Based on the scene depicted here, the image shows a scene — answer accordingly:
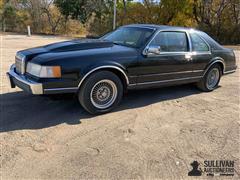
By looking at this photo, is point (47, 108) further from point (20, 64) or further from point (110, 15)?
point (110, 15)

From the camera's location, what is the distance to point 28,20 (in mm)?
31422

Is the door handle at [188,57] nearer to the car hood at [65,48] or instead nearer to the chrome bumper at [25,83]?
the car hood at [65,48]

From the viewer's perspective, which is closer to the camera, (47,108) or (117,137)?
(117,137)

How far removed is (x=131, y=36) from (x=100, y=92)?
144cm

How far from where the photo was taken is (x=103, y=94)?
4.63 metres

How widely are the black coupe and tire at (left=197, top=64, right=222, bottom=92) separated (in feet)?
0.17

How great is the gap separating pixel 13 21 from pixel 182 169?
31.7 meters

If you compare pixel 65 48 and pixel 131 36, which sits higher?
pixel 131 36

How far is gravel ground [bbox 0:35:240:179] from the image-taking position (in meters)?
3.10

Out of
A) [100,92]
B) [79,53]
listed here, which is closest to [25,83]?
[79,53]

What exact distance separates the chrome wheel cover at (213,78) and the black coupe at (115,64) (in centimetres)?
20

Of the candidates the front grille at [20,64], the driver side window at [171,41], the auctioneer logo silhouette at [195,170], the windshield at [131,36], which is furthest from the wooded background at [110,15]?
the auctioneer logo silhouette at [195,170]

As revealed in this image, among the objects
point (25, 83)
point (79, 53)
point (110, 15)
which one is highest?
point (110, 15)

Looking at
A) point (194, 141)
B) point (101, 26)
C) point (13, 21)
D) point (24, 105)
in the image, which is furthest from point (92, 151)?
point (13, 21)
